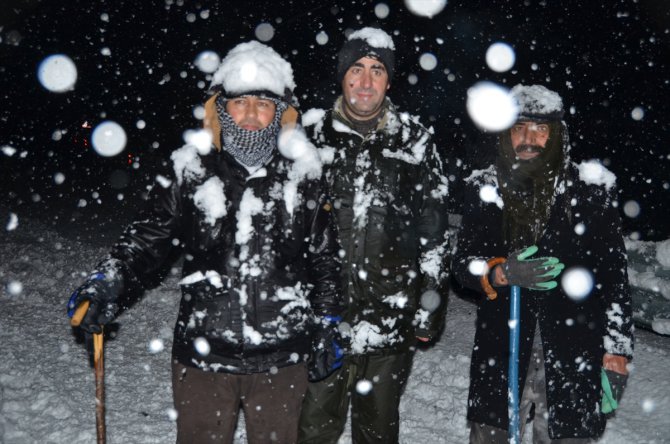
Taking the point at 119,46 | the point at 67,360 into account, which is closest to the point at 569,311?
the point at 67,360

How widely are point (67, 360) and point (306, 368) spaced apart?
382 centimetres

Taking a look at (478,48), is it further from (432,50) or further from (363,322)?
(363,322)

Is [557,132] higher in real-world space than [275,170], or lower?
higher

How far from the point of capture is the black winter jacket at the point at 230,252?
263cm

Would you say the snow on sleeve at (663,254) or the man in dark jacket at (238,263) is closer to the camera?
the man in dark jacket at (238,263)

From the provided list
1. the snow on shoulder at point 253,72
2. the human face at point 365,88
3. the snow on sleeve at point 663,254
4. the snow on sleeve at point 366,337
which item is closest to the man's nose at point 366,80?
the human face at point 365,88

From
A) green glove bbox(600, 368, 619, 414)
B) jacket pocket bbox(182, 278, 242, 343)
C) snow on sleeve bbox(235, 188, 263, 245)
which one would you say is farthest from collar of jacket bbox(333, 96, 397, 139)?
green glove bbox(600, 368, 619, 414)

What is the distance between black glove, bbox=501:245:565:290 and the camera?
2818 millimetres

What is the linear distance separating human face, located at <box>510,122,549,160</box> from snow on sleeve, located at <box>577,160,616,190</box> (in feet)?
0.88

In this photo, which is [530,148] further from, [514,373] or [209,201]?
[209,201]

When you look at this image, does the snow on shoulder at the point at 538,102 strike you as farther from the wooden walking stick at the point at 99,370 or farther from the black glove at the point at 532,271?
the wooden walking stick at the point at 99,370

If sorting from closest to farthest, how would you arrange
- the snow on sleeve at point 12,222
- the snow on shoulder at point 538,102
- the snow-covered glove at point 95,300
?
the snow-covered glove at point 95,300
the snow on shoulder at point 538,102
the snow on sleeve at point 12,222

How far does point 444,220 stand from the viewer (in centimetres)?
328

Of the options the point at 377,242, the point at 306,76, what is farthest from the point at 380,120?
the point at 306,76
